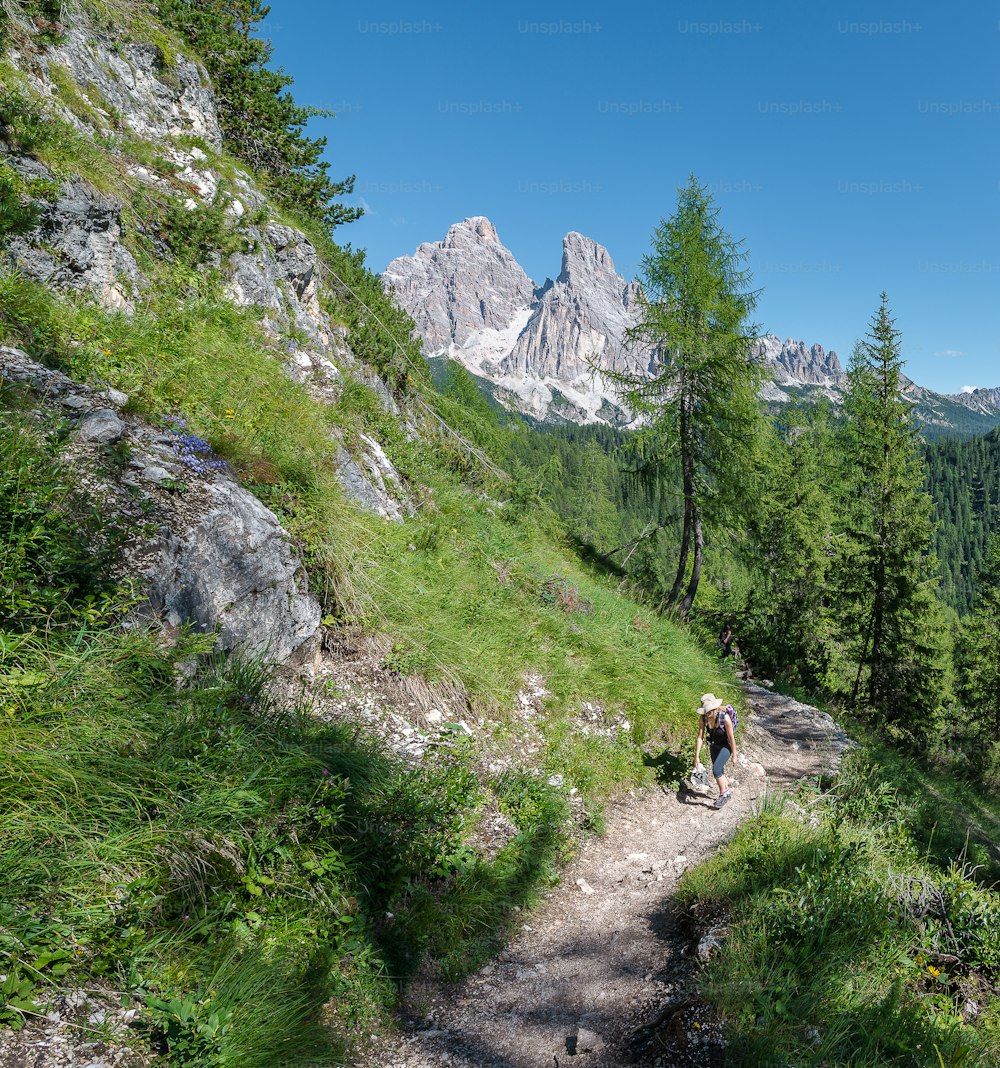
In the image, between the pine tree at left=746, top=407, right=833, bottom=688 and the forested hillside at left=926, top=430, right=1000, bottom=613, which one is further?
the forested hillside at left=926, top=430, right=1000, bottom=613

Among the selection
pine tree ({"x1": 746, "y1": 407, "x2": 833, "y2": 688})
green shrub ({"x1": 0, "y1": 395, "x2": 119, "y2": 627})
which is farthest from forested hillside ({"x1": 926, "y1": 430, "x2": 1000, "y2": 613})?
green shrub ({"x1": 0, "y1": 395, "x2": 119, "y2": 627})

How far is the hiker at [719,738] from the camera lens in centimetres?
698

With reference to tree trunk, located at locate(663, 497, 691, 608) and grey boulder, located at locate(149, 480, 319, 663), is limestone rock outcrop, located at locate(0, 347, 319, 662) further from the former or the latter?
tree trunk, located at locate(663, 497, 691, 608)

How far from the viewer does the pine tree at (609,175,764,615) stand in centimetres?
1498

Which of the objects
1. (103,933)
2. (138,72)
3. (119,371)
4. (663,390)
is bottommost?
(103,933)

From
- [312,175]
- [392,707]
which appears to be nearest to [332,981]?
[392,707]

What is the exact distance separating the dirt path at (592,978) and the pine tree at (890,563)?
59.4 ft

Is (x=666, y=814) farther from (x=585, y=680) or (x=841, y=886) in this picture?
(x=841, y=886)

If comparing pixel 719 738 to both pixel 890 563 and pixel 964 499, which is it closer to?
pixel 890 563

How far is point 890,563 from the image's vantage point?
2059 cm

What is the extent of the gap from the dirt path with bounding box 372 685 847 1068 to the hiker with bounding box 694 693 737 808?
18.1 inches

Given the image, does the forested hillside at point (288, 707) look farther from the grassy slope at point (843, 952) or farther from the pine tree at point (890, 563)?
the pine tree at point (890, 563)

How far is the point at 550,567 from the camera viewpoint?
1107cm

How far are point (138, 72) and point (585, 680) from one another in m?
15.7
